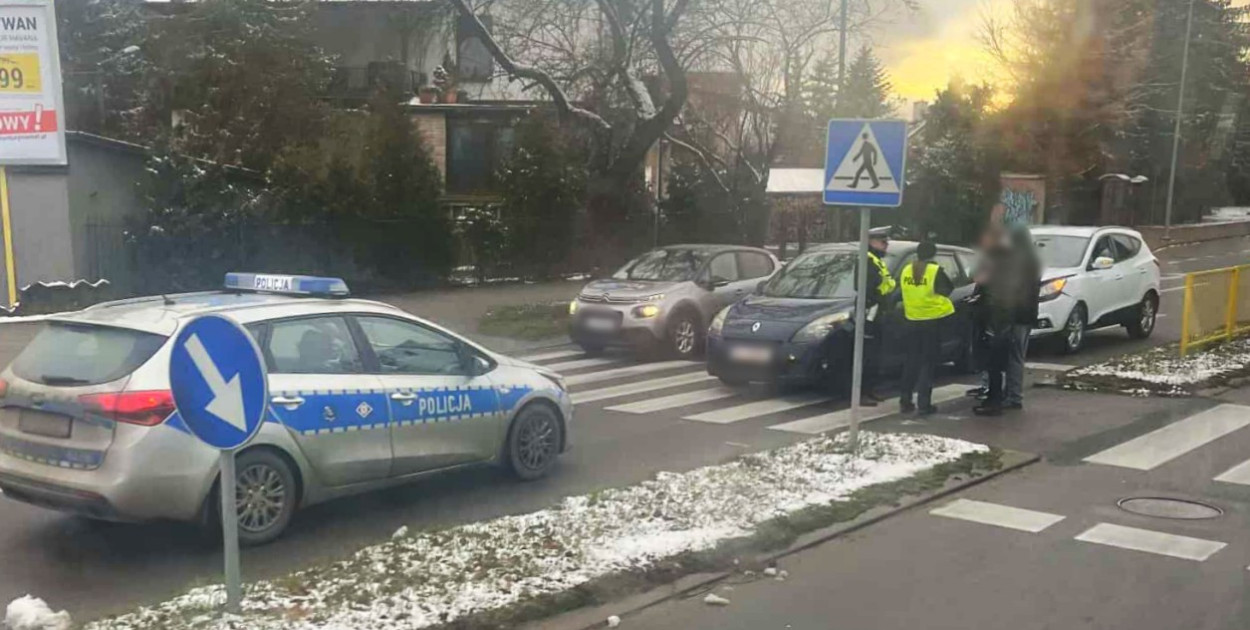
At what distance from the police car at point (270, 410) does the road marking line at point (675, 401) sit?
11.1 ft

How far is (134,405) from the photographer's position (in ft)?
19.6

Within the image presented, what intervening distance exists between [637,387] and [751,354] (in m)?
1.63

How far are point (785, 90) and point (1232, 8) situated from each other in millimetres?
17899

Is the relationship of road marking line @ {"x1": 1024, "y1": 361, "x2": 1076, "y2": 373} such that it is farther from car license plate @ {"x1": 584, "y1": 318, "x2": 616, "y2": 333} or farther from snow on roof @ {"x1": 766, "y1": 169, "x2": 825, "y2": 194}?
snow on roof @ {"x1": 766, "y1": 169, "x2": 825, "y2": 194}

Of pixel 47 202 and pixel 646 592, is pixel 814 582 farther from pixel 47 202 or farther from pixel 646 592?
pixel 47 202

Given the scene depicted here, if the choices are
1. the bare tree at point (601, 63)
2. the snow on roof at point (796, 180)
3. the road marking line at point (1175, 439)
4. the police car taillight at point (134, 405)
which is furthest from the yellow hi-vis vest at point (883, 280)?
the snow on roof at point (796, 180)

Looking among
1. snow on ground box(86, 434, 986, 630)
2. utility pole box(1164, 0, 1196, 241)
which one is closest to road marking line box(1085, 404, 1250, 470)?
snow on ground box(86, 434, 986, 630)

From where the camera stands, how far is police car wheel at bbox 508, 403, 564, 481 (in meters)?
8.00

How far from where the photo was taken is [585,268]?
83.3ft

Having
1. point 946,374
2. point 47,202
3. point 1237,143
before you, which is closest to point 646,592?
point 946,374

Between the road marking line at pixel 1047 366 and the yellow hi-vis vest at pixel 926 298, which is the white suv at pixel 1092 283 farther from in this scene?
the yellow hi-vis vest at pixel 926 298

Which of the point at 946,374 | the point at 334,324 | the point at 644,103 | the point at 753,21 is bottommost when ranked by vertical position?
the point at 946,374

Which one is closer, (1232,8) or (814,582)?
(814,582)

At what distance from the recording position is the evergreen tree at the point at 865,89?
25297mm
